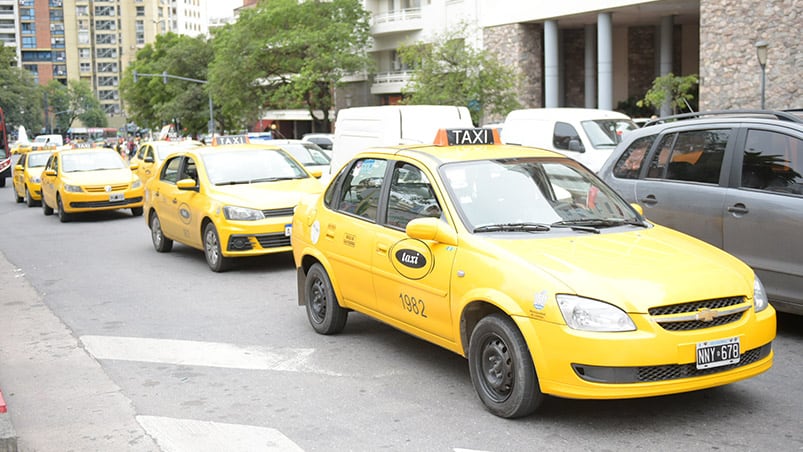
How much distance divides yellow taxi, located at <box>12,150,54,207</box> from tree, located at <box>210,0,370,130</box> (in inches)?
1080

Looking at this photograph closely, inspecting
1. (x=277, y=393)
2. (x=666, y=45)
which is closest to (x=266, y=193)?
(x=277, y=393)

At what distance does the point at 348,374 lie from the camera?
7.05 m

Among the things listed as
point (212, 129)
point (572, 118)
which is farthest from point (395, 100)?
point (572, 118)

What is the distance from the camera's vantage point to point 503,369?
577 centimetres

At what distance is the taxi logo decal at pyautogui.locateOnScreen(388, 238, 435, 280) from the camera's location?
6.54m

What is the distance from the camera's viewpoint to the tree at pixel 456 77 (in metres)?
36.0

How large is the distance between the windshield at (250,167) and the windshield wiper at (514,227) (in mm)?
7242

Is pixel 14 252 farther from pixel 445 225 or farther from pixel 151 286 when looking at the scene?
pixel 445 225

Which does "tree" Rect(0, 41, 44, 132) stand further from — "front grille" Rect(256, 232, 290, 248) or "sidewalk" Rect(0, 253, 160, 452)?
"sidewalk" Rect(0, 253, 160, 452)

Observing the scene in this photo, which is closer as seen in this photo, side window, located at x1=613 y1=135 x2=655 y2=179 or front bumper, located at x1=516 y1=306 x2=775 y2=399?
front bumper, located at x1=516 y1=306 x2=775 y2=399

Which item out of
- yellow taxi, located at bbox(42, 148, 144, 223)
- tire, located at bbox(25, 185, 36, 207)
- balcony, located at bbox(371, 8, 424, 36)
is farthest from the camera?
balcony, located at bbox(371, 8, 424, 36)

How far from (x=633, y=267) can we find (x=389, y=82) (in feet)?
178

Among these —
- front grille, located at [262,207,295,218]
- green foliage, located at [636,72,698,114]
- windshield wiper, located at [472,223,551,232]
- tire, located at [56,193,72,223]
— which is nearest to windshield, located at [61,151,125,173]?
tire, located at [56,193,72,223]

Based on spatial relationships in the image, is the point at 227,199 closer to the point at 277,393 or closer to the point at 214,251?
the point at 214,251
